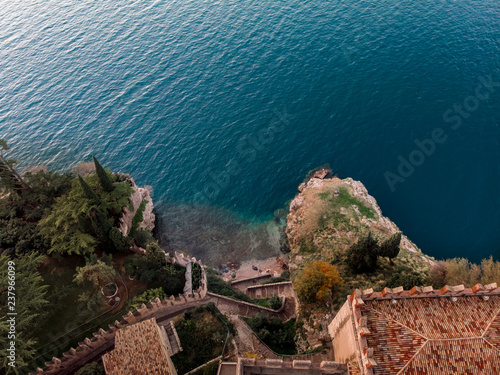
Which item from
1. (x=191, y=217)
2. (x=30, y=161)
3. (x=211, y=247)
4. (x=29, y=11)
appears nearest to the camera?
(x=211, y=247)

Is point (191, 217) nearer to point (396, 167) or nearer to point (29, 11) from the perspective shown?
point (396, 167)

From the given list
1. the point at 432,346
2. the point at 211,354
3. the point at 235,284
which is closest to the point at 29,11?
the point at 235,284

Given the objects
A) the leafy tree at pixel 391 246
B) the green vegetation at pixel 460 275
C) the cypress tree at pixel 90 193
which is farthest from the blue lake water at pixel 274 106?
the cypress tree at pixel 90 193

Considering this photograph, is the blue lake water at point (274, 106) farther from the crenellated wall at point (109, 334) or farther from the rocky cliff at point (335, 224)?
the crenellated wall at point (109, 334)

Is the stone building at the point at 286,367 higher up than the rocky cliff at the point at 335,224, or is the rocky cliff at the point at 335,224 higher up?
the stone building at the point at 286,367

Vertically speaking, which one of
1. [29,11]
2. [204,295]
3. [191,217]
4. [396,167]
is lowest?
[396,167]

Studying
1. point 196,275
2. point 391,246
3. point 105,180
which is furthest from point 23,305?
point 391,246
